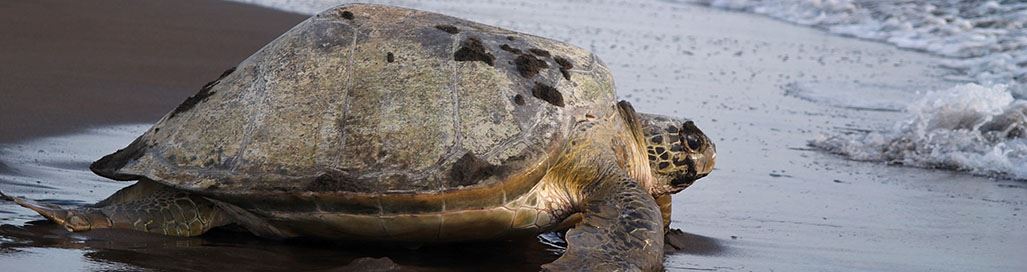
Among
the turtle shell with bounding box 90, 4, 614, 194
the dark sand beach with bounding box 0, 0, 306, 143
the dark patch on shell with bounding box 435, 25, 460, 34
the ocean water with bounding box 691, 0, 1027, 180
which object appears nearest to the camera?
the turtle shell with bounding box 90, 4, 614, 194

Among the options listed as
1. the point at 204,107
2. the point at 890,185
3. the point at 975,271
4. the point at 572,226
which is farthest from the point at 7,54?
the point at 975,271

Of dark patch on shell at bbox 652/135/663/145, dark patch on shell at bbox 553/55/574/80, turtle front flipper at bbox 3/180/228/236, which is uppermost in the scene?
dark patch on shell at bbox 553/55/574/80

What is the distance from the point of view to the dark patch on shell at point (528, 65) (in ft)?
14.8

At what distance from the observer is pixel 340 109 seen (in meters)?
4.30

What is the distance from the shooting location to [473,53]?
445 cm

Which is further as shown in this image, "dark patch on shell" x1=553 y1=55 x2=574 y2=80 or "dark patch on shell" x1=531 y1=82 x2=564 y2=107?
"dark patch on shell" x1=553 y1=55 x2=574 y2=80

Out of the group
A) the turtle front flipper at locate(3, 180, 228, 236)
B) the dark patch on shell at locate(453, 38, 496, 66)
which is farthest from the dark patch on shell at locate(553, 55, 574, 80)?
the turtle front flipper at locate(3, 180, 228, 236)

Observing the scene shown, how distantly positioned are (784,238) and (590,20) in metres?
7.53

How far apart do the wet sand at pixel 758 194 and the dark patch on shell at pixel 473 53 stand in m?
0.64

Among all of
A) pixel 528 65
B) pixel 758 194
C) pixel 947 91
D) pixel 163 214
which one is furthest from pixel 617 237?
pixel 947 91

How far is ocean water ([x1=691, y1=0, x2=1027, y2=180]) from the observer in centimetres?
701

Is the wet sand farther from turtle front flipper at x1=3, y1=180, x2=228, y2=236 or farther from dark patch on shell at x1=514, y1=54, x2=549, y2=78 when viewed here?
dark patch on shell at x1=514, y1=54, x2=549, y2=78

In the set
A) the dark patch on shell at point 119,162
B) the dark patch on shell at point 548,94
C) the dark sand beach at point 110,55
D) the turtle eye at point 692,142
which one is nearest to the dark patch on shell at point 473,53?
the dark patch on shell at point 548,94

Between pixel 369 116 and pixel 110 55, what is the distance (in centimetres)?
407
